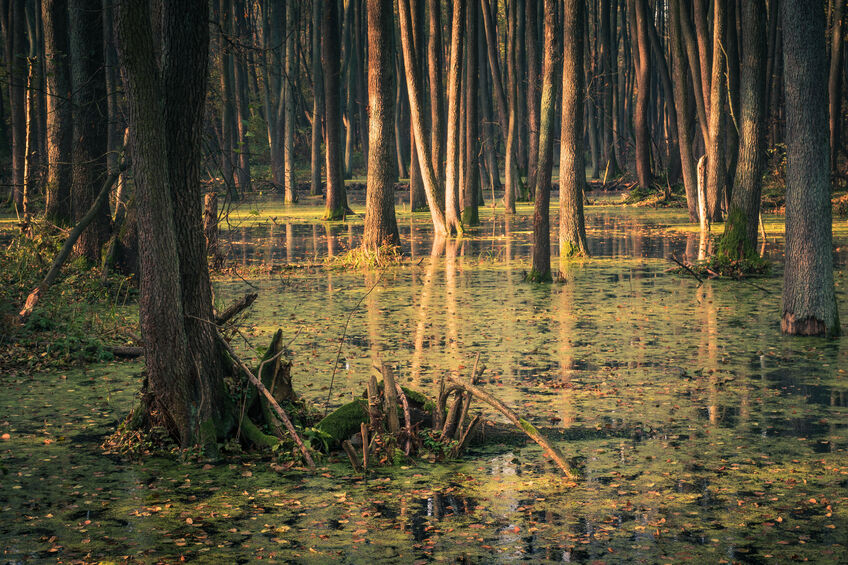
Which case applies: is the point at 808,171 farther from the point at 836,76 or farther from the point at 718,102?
the point at 836,76

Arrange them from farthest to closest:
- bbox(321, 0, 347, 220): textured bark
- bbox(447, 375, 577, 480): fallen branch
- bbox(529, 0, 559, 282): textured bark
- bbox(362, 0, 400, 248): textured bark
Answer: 1. bbox(321, 0, 347, 220): textured bark
2. bbox(362, 0, 400, 248): textured bark
3. bbox(529, 0, 559, 282): textured bark
4. bbox(447, 375, 577, 480): fallen branch

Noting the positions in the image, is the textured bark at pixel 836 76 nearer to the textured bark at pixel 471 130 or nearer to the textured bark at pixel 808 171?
the textured bark at pixel 471 130

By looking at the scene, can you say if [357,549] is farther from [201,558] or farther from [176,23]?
[176,23]

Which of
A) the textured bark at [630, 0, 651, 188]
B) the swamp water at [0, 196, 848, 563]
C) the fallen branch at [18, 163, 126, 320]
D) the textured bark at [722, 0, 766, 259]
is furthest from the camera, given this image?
the textured bark at [630, 0, 651, 188]

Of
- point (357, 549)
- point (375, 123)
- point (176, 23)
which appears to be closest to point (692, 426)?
point (357, 549)

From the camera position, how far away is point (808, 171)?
11.3 meters

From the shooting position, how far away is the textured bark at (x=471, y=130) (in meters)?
27.1

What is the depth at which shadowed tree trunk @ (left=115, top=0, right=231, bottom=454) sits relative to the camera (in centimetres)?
707

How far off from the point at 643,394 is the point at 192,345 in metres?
4.09

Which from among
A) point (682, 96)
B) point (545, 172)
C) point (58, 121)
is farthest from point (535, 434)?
point (682, 96)

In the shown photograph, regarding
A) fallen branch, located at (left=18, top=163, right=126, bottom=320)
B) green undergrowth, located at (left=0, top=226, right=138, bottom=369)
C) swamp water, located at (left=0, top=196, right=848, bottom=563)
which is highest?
fallen branch, located at (left=18, top=163, right=126, bottom=320)

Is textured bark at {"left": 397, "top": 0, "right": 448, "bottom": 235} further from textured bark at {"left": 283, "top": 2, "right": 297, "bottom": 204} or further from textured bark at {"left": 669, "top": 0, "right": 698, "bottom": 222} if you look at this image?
textured bark at {"left": 283, "top": 2, "right": 297, "bottom": 204}

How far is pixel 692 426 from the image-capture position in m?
7.82

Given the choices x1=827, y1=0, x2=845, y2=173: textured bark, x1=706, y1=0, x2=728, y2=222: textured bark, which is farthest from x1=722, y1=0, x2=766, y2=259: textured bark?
x1=827, y1=0, x2=845, y2=173: textured bark
